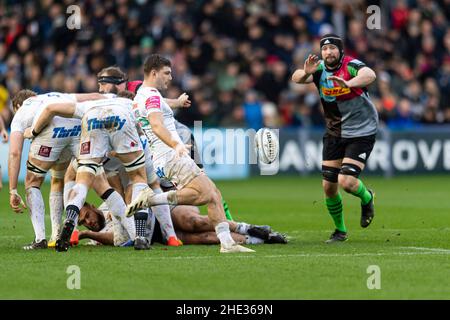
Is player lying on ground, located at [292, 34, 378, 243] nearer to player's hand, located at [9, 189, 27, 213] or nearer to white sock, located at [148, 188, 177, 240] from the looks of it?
white sock, located at [148, 188, 177, 240]

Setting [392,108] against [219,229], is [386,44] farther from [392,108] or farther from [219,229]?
[219,229]

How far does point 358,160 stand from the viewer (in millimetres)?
12750

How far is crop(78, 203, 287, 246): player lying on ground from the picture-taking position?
40.8 feet

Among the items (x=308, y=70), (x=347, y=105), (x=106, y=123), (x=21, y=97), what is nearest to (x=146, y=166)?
(x=106, y=123)

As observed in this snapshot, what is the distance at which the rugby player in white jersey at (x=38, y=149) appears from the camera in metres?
12.1

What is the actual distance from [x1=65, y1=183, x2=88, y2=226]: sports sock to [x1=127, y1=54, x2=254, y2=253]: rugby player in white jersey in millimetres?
508

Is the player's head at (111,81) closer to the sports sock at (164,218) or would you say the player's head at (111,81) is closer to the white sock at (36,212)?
the sports sock at (164,218)

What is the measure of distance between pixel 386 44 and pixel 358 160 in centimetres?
1660

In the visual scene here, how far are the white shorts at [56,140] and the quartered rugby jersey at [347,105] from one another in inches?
114

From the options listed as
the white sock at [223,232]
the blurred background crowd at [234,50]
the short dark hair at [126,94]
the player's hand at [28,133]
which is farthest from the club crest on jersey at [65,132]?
the blurred background crowd at [234,50]

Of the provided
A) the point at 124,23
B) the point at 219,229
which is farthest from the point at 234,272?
the point at 124,23
